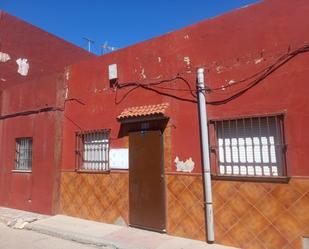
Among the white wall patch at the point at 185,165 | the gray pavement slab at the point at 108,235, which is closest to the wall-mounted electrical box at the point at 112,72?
the white wall patch at the point at 185,165

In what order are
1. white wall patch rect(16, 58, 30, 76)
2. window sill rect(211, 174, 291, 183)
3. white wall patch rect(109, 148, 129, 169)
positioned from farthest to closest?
white wall patch rect(16, 58, 30, 76) < white wall patch rect(109, 148, 129, 169) < window sill rect(211, 174, 291, 183)

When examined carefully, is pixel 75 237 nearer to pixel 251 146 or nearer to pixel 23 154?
pixel 251 146

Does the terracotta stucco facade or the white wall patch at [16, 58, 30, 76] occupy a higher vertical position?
the white wall patch at [16, 58, 30, 76]

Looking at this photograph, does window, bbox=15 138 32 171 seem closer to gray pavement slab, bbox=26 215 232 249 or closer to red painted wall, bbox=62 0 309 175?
gray pavement slab, bbox=26 215 232 249

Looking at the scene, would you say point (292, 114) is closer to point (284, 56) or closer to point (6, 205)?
point (284, 56)

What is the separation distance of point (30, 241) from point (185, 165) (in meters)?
3.69

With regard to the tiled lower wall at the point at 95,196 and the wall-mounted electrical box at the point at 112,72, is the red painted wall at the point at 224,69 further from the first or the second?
the tiled lower wall at the point at 95,196

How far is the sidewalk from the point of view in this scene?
6207 millimetres

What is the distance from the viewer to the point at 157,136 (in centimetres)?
719

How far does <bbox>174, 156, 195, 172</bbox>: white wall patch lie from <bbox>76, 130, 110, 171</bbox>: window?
88.0 inches

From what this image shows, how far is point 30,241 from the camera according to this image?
23.1 feet

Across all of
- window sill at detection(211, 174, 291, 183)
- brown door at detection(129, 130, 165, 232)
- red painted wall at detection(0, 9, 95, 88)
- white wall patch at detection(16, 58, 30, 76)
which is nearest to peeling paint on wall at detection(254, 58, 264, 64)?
window sill at detection(211, 174, 291, 183)

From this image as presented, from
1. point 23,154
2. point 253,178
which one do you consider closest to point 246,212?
point 253,178

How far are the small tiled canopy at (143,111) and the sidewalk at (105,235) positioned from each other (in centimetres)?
251
